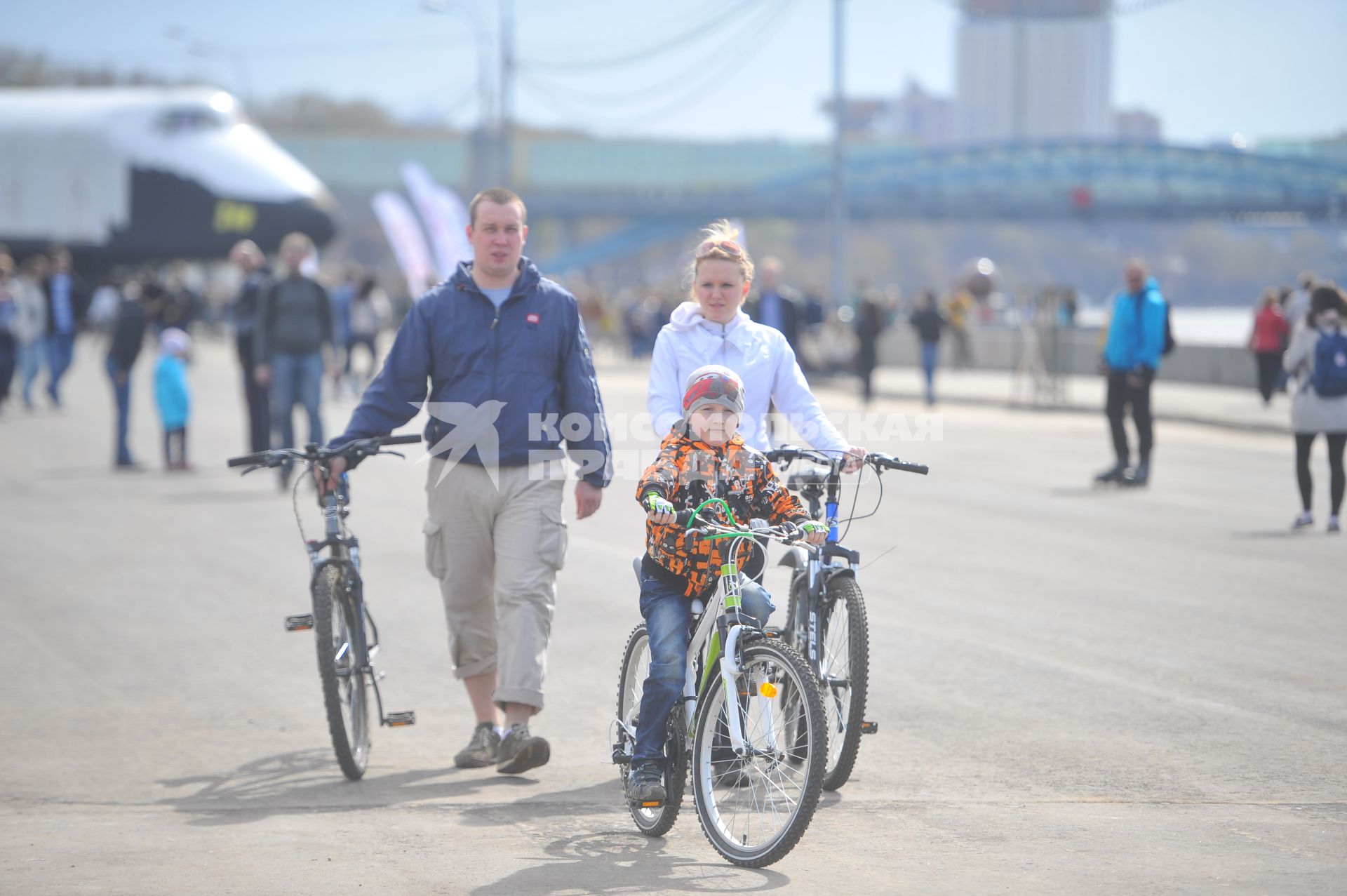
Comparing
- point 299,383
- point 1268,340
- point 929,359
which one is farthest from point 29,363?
point 1268,340

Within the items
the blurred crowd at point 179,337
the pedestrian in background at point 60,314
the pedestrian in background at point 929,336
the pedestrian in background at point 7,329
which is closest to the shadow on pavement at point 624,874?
the blurred crowd at point 179,337

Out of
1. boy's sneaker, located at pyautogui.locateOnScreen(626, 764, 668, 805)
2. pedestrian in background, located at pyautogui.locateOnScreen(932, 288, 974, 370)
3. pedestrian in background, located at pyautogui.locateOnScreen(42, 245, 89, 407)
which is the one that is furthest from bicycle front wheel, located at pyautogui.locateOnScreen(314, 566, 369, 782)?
pedestrian in background, located at pyautogui.locateOnScreen(932, 288, 974, 370)

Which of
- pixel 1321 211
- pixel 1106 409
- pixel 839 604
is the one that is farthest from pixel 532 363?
pixel 1321 211

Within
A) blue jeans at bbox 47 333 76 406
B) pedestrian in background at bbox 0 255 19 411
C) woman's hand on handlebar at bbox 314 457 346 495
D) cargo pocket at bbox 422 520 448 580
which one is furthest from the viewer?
blue jeans at bbox 47 333 76 406

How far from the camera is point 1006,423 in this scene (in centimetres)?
2283

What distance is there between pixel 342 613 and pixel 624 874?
6.09 feet

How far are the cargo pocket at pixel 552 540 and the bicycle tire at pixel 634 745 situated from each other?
0.68 metres

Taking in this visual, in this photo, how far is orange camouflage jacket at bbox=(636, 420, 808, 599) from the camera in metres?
4.95

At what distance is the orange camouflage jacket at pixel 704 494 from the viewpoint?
4.95 meters

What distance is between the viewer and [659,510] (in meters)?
4.73

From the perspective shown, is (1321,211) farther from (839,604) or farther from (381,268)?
(381,268)

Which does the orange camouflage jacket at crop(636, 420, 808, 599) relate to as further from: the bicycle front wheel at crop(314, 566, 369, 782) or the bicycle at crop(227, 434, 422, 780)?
the bicycle front wheel at crop(314, 566, 369, 782)

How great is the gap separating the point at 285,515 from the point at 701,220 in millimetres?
83085

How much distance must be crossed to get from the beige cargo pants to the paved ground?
17.0 inches
